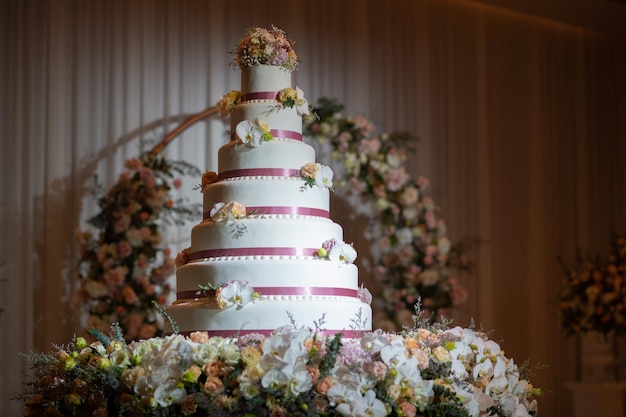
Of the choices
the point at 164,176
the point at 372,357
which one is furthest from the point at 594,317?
the point at 372,357

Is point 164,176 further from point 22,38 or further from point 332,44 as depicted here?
point 332,44

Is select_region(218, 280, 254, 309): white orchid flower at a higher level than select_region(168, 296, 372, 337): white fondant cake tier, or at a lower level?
higher

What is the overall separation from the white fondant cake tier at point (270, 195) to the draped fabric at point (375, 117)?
3523 mm

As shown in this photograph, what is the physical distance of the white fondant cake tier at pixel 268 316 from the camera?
13.8 ft

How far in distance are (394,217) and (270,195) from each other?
160 inches

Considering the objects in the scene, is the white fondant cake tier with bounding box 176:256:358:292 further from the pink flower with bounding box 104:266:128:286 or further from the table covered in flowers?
the pink flower with bounding box 104:266:128:286

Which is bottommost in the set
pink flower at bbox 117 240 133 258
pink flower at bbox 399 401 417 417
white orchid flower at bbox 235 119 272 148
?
pink flower at bbox 399 401 417 417

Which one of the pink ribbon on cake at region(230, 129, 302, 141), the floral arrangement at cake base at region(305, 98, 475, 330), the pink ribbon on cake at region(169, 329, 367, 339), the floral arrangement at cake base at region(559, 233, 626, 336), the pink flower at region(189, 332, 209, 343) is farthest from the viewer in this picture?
the floral arrangement at cake base at region(559, 233, 626, 336)

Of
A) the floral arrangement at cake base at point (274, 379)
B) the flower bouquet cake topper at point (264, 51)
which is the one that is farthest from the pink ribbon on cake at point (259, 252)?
the flower bouquet cake topper at point (264, 51)

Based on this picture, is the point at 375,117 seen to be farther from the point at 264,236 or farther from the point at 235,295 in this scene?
the point at 235,295

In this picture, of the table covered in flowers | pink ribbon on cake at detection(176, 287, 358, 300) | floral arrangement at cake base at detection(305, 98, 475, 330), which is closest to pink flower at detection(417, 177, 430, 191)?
floral arrangement at cake base at detection(305, 98, 475, 330)

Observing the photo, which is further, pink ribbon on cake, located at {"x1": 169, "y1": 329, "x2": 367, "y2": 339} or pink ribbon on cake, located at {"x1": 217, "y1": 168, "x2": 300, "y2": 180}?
pink ribbon on cake, located at {"x1": 217, "y1": 168, "x2": 300, "y2": 180}

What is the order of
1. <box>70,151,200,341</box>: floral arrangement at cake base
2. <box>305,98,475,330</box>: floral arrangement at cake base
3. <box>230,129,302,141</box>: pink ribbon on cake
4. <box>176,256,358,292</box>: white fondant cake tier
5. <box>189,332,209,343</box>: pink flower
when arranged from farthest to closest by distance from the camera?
<box>305,98,475,330</box>: floral arrangement at cake base < <box>70,151,200,341</box>: floral arrangement at cake base < <box>230,129,302,141</box>: pink ribbon on cake < <box>176,256,358,292</box>: white fondant cake tier < <box>189,332,209,343</box>: pink flower

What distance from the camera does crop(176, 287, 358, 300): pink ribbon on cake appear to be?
14.0 ft
